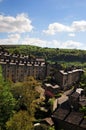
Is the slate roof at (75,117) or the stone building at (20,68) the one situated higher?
the stone building at (20,68)

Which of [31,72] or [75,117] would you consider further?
[31,72]

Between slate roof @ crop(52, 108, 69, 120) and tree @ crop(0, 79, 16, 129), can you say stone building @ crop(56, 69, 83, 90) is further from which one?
tree @ crop(0, 79, 16, 129)

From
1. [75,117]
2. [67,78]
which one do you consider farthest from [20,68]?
[75,117]

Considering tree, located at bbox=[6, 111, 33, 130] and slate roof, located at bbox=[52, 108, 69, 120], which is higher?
tree, located at bbox=[6, 111, 33, 130]

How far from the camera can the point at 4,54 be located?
14812 cm

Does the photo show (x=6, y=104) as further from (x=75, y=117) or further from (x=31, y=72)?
(x=31, y=72)

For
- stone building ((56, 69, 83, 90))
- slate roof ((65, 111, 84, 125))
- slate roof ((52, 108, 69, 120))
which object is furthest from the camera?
stone building ((56, 69, 83, 90))

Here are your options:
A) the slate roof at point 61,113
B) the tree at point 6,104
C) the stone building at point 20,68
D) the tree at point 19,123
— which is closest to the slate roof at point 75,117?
the slate roof at point 61,113

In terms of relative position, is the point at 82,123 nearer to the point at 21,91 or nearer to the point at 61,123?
the point at 61,123

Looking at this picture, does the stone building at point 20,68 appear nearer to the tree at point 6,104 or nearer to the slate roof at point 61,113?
the slate roof at point 61,113

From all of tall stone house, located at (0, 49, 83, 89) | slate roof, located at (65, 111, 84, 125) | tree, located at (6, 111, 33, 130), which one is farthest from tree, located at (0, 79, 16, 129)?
tall stone house, located at (0, 49, 83, 89)

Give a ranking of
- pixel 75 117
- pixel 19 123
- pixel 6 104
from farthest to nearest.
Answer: pixel 75 117 → pixel 6 104 → pixel 19 123

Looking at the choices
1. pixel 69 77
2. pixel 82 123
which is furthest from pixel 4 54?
pixel 82 123

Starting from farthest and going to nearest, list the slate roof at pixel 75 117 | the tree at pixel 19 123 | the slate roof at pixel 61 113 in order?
the slate roof at pixel 61 113 < the slate roof at pixel 75 117 < the tree at pixel 19 123
